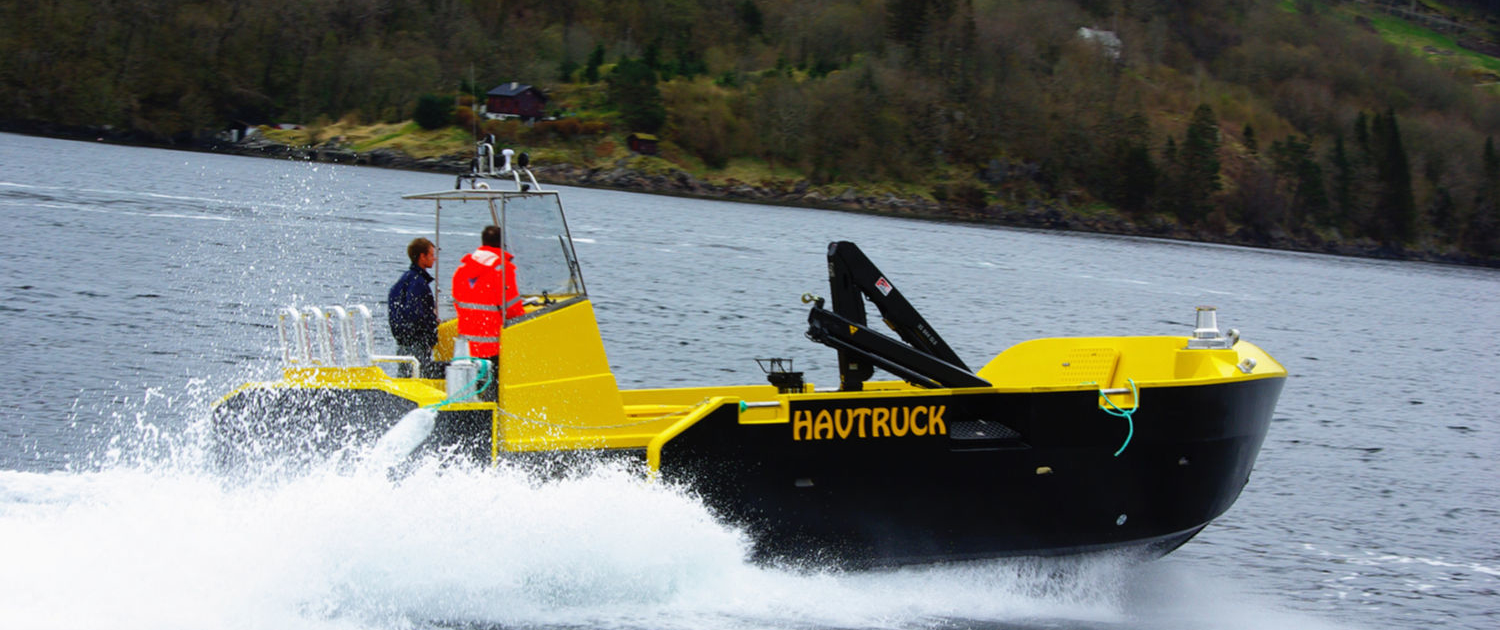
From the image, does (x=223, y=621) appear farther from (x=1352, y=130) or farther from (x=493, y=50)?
(x=1352, y=130)

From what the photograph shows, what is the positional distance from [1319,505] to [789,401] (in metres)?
7.75

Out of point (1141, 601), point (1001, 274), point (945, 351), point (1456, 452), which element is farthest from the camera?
point (1001, 274)

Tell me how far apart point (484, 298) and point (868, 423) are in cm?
240

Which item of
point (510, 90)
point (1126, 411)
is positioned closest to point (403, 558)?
point (1126, 411)

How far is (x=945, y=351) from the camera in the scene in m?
8.23

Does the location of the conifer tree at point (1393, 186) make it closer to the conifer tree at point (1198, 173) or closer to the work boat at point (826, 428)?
the conifer tree at point (1198, 173)

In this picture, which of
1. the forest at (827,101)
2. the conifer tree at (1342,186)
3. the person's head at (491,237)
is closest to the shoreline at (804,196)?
the forest at (827,101)

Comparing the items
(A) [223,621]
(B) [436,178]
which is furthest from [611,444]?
(B) [436,178]

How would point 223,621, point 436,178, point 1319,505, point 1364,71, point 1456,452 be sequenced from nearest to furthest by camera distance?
point 223,621
point 1319,505
point 1456,452
point 436,178
point 1364,71

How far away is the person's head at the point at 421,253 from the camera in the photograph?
7750 mm

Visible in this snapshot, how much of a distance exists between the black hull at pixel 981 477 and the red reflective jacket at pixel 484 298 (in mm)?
1204

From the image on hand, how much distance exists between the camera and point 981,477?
782 centimetres

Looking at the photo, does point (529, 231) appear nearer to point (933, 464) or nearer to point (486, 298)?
point (486, 298)

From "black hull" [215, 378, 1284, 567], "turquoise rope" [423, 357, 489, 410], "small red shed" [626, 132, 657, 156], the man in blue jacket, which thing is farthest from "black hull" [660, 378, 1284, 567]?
"small red shed" [626, 132, 657, 156]
